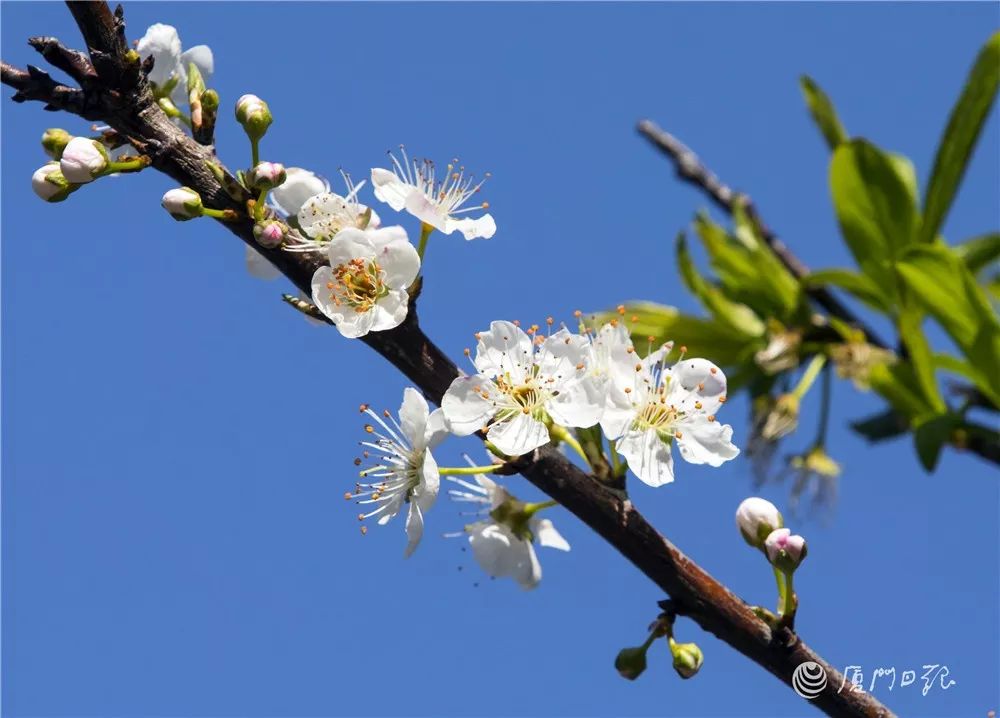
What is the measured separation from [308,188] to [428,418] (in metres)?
0.38

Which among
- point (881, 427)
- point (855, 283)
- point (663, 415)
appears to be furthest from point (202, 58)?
point (881, 427)

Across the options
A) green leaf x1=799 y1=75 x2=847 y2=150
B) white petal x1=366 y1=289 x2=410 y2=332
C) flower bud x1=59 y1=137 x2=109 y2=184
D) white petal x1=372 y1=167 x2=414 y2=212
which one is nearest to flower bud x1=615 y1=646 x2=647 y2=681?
white petal x1=366 y1=289 x2=410 y2=332

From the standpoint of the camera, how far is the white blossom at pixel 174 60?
1651mm

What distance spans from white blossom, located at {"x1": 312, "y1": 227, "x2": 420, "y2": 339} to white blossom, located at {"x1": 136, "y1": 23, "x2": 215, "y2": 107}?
40 cm

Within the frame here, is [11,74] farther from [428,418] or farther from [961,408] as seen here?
[961,408]

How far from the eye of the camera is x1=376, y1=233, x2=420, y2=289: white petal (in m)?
1.46

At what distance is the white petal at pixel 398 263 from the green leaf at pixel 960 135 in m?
1.88

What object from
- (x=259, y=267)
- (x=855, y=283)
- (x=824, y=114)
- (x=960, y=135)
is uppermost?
(x=824, y=114)

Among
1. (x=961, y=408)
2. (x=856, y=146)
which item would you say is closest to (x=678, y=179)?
(x=856, y=146)

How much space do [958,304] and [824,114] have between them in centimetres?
89

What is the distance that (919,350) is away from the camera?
269cm

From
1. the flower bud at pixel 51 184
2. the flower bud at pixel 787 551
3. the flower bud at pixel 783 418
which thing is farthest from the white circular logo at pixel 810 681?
the flower bud at pixel 783 418

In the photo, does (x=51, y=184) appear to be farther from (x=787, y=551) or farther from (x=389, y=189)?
(x=787, y=551)

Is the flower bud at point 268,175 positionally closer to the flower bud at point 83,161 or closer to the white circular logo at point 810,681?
the flower bud at point 83,161
